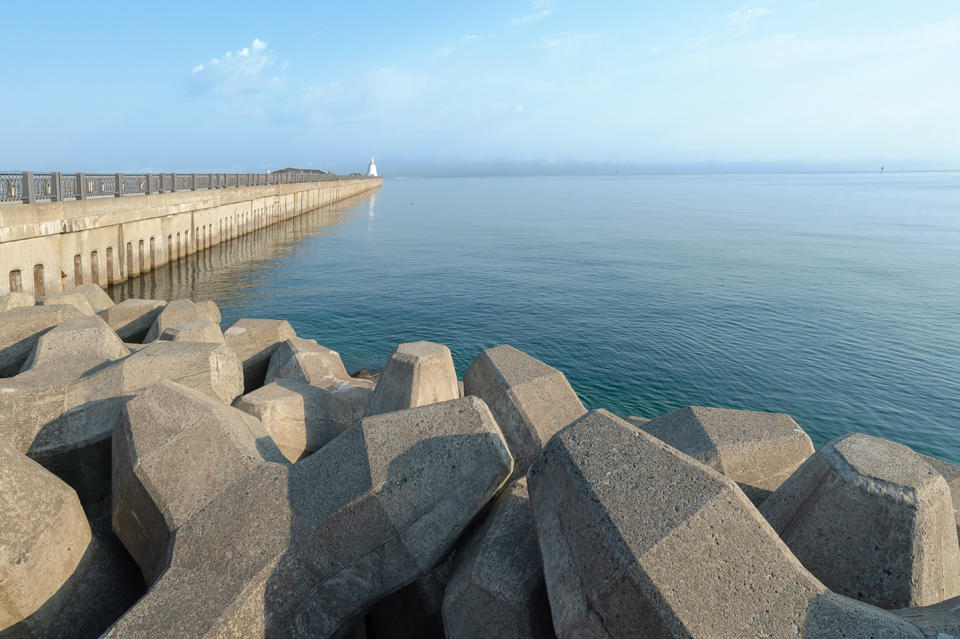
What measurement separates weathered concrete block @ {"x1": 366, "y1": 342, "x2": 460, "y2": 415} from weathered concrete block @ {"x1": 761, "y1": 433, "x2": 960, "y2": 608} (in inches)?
173

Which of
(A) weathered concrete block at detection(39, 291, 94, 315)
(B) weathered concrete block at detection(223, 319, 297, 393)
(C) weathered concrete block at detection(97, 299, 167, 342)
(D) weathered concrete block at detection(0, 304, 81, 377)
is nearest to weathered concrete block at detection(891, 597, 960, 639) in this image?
(D) weathered concrete block at detection(0, 304, 81, 377)

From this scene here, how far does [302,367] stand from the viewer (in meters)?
10.0

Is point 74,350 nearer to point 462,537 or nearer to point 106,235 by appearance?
point 462,537

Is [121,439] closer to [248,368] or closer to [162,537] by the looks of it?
[162,537]

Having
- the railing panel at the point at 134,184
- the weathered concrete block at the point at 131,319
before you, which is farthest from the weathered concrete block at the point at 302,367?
the railing panel at the point at 134,184

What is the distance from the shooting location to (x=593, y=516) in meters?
3.45

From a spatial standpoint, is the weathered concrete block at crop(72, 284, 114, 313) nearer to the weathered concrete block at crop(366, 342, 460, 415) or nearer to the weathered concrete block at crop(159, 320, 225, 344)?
the weathered concrete block at crop(159, 320, 225, 344)

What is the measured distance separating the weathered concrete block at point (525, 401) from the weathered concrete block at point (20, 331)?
265 inches

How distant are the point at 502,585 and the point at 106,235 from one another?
24442 mm

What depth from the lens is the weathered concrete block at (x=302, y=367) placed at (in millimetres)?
9898

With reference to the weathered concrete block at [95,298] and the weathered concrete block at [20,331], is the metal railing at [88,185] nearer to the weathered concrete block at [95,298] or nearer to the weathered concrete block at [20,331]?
the weathered concrete block at [95,298]

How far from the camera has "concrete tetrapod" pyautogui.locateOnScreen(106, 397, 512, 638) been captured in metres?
3.83

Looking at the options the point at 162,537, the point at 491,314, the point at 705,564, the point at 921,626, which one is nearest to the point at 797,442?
the point at 921,626

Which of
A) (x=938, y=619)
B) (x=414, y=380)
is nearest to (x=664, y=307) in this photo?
(x=414, y=380)
